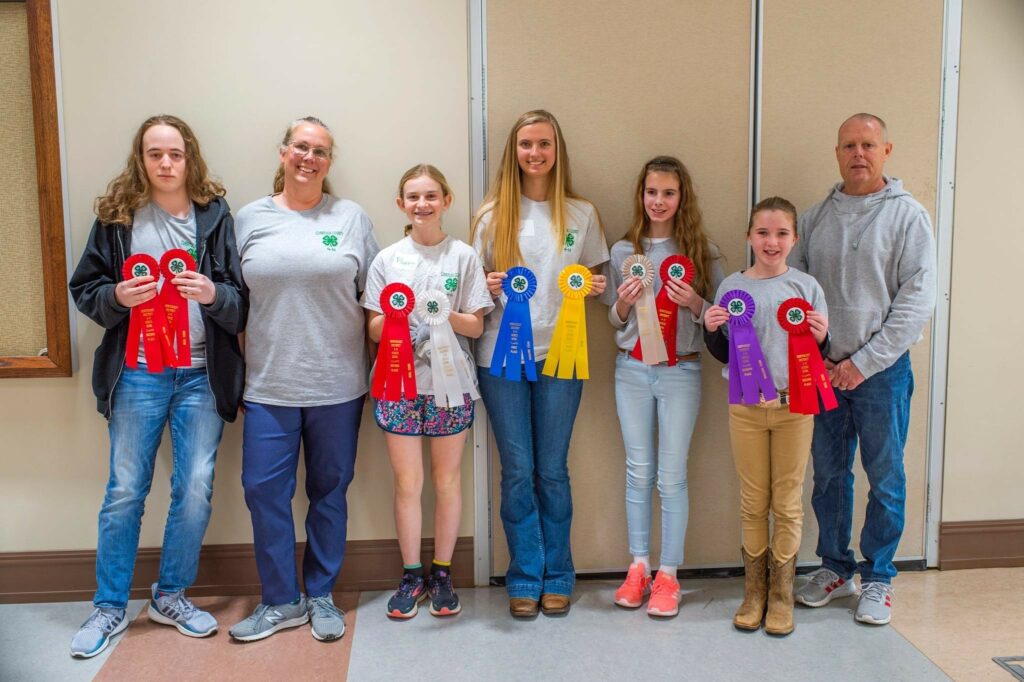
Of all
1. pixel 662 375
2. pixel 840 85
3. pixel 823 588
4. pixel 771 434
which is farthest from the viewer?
pixel 840 85

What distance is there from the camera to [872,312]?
8.66 ft

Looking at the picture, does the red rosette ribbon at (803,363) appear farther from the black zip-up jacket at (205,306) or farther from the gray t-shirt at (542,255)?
the black zip-up jacket at (205,306)

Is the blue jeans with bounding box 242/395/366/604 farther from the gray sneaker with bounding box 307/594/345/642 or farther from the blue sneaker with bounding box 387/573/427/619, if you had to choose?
the blue sneaker with bounding box 387/573/427/619

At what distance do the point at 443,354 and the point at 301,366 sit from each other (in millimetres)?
429

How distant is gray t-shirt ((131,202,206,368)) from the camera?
8.43ft

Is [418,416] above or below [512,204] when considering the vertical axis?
below

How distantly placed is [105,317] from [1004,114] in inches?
120

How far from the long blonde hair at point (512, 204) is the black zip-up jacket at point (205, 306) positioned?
2.51 feet

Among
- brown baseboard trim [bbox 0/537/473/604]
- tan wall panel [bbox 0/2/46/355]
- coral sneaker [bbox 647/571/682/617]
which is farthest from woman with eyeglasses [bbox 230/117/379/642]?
coral sneaker [bbox 647/571/682/617]

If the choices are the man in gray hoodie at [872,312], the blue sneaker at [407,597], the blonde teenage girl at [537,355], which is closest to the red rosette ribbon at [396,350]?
the blonde teenage girl at [537,355]

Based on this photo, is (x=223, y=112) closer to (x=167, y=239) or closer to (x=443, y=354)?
(x=167, y=239)

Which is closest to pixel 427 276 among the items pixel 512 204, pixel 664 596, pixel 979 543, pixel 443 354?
pixel 443 354

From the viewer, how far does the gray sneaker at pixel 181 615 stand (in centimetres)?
261

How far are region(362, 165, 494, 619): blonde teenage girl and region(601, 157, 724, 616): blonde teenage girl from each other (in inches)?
19.4
